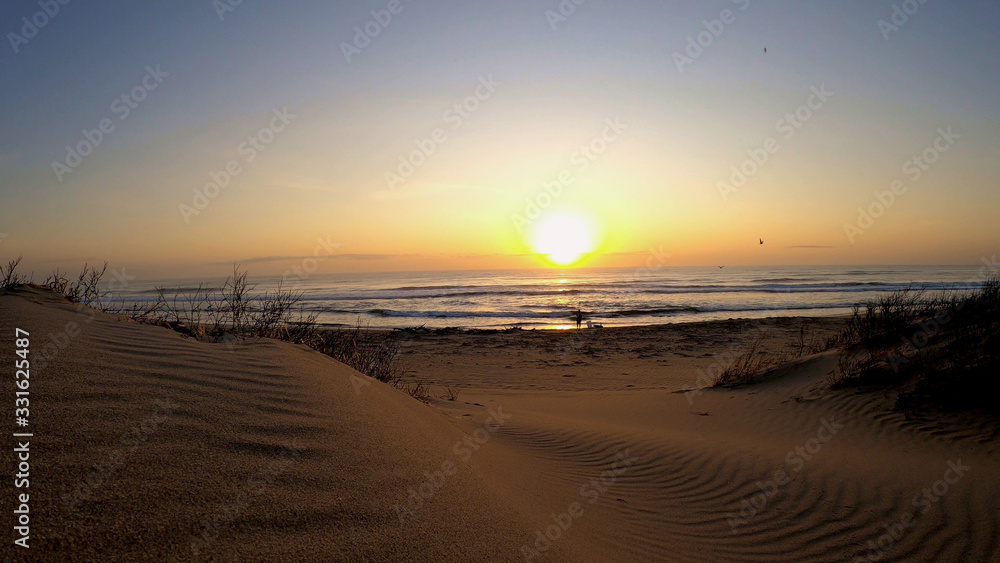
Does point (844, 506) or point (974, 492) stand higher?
point (974, 492)

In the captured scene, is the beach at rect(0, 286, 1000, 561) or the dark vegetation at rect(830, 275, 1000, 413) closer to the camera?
the beach at rect(0, 286, 1000, 561)

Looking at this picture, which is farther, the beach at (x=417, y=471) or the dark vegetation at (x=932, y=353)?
the dark vegetation at (x=932, y=353)

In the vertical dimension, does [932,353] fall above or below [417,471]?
above

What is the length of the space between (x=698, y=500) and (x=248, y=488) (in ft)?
11.4

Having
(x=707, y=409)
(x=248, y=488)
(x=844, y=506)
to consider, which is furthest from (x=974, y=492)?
(x=248, y=488)

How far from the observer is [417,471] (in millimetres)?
2695

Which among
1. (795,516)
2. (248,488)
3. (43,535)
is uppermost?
(795,516)

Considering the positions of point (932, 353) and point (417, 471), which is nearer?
point (417, 471)

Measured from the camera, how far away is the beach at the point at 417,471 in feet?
5.73

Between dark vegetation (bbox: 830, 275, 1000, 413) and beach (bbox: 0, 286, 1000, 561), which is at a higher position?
dark vegetation (bbox: 830, 275, 1000, 413)

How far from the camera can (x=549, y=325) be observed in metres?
22.9

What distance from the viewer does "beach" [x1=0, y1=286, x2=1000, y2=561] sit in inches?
68.7

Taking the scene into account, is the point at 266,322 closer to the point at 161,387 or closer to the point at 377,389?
the point at 377,389

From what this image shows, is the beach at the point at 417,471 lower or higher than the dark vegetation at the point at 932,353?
lower
